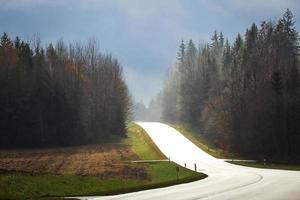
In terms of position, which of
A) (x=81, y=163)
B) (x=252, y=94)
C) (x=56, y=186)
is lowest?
(x=56, y=186)

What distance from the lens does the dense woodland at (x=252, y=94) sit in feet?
252

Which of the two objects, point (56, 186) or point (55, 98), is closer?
point (56, 186)

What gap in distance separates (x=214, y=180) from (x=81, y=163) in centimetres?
2212

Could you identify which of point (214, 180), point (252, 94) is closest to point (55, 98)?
point (252, 94)

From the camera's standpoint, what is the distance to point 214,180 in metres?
41.4

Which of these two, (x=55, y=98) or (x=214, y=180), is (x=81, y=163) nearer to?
(x=214, y=180)

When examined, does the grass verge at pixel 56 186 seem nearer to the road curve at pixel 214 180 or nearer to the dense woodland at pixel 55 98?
the road curve at pixel 214 180

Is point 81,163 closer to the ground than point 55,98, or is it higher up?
closer to the ground

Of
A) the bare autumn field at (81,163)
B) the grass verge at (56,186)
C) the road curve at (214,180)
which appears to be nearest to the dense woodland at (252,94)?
the road curve at (214,180)

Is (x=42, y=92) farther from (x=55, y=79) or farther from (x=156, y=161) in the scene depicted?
(x=156, y=161)

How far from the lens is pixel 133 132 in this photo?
380 feet

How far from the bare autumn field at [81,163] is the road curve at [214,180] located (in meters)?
7.02

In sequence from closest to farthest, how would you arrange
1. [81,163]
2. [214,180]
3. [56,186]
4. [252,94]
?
1. [56,186]
2. [214,180]
3. [81,163]
4. [252,94]

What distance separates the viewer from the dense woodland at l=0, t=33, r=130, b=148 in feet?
290
